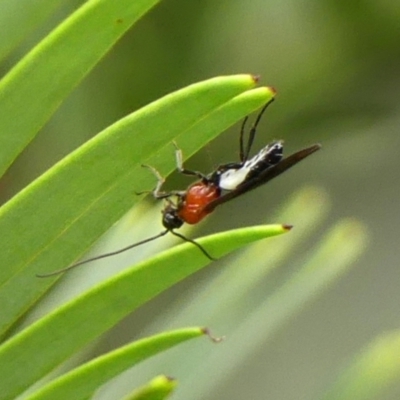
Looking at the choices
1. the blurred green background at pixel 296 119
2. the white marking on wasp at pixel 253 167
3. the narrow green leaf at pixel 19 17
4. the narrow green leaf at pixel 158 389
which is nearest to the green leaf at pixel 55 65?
the narrow green leaf at pixel 19 17

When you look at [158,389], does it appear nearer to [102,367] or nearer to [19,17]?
[102,367]

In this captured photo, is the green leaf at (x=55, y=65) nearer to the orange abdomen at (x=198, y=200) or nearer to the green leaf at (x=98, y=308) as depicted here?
the green leaf at (x=98, y=308)

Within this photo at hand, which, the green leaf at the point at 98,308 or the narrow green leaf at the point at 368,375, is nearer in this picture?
the green leaf at the point at 98,308

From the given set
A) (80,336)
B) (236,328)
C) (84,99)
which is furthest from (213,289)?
(84,99)

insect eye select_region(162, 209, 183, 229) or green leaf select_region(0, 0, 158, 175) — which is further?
insect eye select_region(162, 209, 183, 229)

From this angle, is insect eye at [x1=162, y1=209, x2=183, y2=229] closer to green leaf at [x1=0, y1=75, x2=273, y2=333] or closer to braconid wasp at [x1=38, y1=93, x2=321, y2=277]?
braconid wasp at [x1=38, y1=93, x2=321, y2=277]

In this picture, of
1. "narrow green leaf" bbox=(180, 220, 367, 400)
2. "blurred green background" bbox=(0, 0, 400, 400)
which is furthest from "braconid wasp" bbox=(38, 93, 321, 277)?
"blurred green background" bbox=(0, 0, 400, 400)
